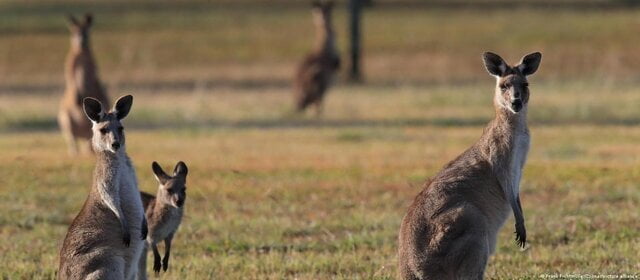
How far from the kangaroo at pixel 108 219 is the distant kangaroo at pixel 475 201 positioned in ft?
5.13

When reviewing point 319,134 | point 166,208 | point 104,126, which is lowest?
point 319,134

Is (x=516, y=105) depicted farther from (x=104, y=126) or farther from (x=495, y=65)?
(x=104, y=126)

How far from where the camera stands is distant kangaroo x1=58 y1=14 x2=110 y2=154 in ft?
60.7

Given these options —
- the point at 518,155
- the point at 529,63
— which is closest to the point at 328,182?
the point at 529,63

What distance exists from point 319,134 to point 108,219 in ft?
41.3

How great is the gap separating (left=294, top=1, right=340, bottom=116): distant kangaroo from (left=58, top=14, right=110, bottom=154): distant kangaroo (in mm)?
5510

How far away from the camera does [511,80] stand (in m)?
7.85

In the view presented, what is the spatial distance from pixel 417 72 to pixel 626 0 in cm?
1810

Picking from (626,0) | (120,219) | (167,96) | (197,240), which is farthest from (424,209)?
(626,0)

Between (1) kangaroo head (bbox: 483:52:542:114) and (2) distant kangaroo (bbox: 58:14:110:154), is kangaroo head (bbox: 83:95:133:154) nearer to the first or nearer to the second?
(1) kangaroo head (bbox: 483:52:542:114)

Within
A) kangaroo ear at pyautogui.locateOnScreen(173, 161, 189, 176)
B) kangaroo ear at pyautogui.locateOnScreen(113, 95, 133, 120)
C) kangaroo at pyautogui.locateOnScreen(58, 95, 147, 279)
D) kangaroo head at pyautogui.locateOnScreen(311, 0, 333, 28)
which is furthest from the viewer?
kangaroo head at pyautogui.locateOnScreen(311, 0, 333, 28)

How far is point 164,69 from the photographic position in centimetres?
3762

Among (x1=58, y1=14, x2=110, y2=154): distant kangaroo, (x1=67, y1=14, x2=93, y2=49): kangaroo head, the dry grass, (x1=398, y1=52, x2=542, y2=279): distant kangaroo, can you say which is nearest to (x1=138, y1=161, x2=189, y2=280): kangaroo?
the dry grass

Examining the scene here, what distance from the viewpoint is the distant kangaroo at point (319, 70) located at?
2431cm
